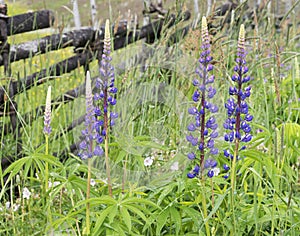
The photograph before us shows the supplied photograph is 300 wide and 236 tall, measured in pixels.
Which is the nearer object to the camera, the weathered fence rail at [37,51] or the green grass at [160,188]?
the green grass at [160,188]

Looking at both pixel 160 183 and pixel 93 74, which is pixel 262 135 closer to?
pixel 160 183

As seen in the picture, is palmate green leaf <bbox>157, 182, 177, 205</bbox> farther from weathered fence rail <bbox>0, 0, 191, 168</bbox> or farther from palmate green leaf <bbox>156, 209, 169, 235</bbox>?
weathered fence rail <bbox>0, 0, 191, 168</bbox>

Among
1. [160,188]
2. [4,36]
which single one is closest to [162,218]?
[160,188]

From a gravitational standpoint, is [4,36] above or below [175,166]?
above

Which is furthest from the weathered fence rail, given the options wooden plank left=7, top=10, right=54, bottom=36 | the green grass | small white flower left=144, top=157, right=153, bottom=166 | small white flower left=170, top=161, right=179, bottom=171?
small white flower left=170, top=161, right=179, bottom=171

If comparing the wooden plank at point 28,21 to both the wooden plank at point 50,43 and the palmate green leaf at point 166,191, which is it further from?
the palmate green leaf at point 166,191

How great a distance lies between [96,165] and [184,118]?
46 cm

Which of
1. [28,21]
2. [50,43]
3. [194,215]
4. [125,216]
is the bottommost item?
[194,215]

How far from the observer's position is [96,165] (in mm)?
2430

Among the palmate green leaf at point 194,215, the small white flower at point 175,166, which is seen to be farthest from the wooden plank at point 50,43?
the palmate green leaf at point 194,215

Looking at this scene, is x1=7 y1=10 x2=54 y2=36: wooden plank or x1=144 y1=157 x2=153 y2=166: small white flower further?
x1=7 y1=10 x2=54 y2=36: wooden plank

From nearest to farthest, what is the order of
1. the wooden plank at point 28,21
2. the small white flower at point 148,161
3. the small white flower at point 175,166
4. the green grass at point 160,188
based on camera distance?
the green grass at point 160,188 < the small white flower at point 175,166 < the small white flower at point 148,161 < the wooden plank at point 28,21

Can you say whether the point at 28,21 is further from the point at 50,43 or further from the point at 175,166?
the point at 175,166

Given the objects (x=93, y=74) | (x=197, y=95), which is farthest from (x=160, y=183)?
(x=93, y=74)
